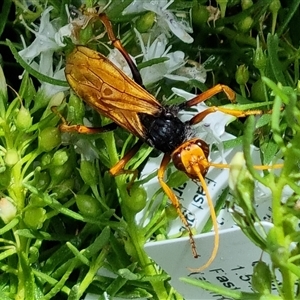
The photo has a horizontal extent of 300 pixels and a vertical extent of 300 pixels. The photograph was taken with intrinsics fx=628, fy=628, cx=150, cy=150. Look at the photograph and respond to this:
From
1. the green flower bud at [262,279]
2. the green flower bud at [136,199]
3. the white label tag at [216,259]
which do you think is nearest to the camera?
the green flower bud at [262,279]

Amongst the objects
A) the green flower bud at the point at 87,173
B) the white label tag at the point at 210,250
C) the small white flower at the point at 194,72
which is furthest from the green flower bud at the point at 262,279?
the small white flower at the point at 194,72

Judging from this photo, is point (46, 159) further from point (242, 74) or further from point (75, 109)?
point (242, 74)

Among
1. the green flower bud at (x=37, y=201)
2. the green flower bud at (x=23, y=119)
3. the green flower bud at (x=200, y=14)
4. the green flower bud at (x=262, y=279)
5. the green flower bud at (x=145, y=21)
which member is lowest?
the green flower bud at (x=37, y=201)

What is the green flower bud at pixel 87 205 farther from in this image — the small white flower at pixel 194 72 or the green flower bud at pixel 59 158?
the small white flower at pixel 194 72

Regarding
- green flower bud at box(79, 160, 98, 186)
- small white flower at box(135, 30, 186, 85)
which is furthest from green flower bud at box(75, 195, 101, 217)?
small white flower at box(135, 30, 186, 85)

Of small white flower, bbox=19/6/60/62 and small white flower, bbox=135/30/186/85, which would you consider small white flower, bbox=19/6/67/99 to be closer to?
small white flower, bbox=19/6/60/62

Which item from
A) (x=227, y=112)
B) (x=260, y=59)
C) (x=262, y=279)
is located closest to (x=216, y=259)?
(x=262, y=279)
